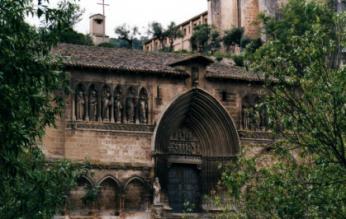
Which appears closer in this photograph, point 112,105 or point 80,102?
point 80,102

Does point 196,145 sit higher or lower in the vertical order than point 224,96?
lower

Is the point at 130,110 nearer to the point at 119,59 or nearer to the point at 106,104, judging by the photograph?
the point at 106,104

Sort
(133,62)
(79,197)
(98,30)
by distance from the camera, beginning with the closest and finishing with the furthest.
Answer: (79,197) < (133,62) < (98,30)

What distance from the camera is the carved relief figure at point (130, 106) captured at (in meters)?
39.7

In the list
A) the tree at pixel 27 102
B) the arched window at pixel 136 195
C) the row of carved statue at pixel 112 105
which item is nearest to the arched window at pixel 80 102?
the row of carved statue at pixel 112 105

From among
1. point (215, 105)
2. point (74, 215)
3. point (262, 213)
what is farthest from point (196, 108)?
point (262, 213)

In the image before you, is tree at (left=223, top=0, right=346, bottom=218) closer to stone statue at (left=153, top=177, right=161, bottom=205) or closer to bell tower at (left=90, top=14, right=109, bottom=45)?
stone statue at (left=153, top=177, right=161, bottom=205)

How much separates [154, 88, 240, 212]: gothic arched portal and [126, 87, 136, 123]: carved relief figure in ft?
5.18

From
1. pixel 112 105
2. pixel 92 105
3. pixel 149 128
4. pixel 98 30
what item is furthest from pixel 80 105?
pixel 98 30

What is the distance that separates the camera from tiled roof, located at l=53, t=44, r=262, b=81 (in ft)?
129

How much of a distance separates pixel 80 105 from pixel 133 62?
323 centimetres

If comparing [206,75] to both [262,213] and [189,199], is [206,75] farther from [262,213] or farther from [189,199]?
[262,213]

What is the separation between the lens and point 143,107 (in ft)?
131

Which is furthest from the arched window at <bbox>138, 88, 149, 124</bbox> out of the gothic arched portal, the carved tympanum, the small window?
the small window
